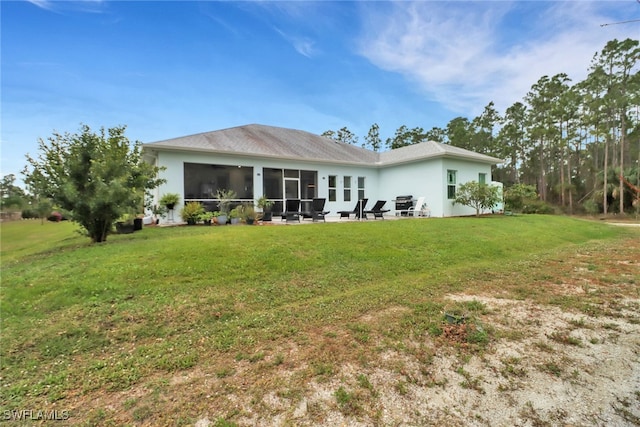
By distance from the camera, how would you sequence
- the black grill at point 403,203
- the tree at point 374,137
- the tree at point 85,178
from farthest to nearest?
the tree at point 374,137 < the black grill at point 403,203 < the tree at point 85,178

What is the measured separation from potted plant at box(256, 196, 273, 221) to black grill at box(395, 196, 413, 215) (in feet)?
23.8

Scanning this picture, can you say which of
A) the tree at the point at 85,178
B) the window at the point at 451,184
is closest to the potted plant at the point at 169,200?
the tree at the point at 85,178

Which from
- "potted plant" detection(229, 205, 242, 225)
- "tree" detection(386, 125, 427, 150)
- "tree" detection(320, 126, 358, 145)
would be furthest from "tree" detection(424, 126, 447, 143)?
"potted plant" detection(229, 205, 242, 225)

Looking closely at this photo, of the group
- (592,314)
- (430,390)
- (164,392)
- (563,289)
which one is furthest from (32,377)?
(563,289)

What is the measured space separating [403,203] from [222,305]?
1319cm

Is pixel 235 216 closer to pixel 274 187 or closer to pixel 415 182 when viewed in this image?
pixel 274 187

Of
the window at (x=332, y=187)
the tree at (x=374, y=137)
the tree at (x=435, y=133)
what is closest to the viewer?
the window at (x=332, y=187)

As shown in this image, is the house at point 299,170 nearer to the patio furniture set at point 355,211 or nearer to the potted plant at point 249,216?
the patio furniture set at point 355,211

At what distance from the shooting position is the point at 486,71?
15.8m

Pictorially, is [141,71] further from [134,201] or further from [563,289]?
[563,289]

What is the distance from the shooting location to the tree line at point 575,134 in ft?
71.9

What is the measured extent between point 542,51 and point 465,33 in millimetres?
3047

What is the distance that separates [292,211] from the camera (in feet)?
42.2

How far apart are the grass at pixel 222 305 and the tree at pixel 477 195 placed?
6.90 meters
